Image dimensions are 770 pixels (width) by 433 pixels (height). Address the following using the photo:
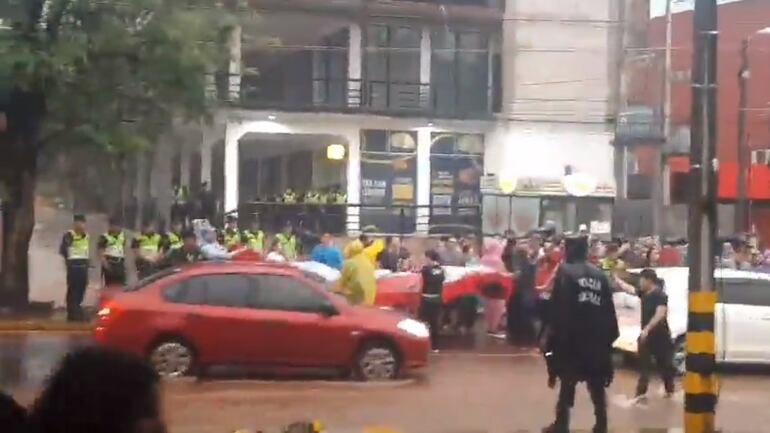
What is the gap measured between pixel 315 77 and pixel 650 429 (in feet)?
73.3

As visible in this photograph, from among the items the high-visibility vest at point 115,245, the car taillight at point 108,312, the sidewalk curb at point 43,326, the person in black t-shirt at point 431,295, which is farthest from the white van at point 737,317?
the sidewalk curb at point 43,326

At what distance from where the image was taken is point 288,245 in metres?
22.2

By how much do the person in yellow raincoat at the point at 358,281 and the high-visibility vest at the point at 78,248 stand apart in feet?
17.7

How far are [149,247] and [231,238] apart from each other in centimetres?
356

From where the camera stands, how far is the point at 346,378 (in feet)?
47.7

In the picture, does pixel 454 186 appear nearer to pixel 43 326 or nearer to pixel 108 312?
pixel 43 326

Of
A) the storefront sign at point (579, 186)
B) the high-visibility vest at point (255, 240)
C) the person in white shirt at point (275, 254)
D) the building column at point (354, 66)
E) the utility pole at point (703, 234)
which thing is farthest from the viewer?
the building column at point (354, 66)

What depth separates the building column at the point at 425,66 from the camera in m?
33.0

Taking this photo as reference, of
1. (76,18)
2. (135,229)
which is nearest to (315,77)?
(135,229)

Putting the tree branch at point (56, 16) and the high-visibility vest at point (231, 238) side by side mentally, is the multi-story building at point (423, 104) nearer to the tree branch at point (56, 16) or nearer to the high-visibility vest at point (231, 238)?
the high-visibility vest at point (231, 238)

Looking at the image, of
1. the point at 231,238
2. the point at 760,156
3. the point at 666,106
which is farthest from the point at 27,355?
the point at 760,156

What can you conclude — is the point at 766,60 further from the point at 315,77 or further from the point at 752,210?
the point at 315,77

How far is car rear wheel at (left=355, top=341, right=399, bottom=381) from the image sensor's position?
14273mm

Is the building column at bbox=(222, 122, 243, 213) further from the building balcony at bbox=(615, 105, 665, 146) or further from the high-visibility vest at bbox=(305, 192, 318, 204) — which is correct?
the building balcony at bbox=(615, 105, 665, 146)
